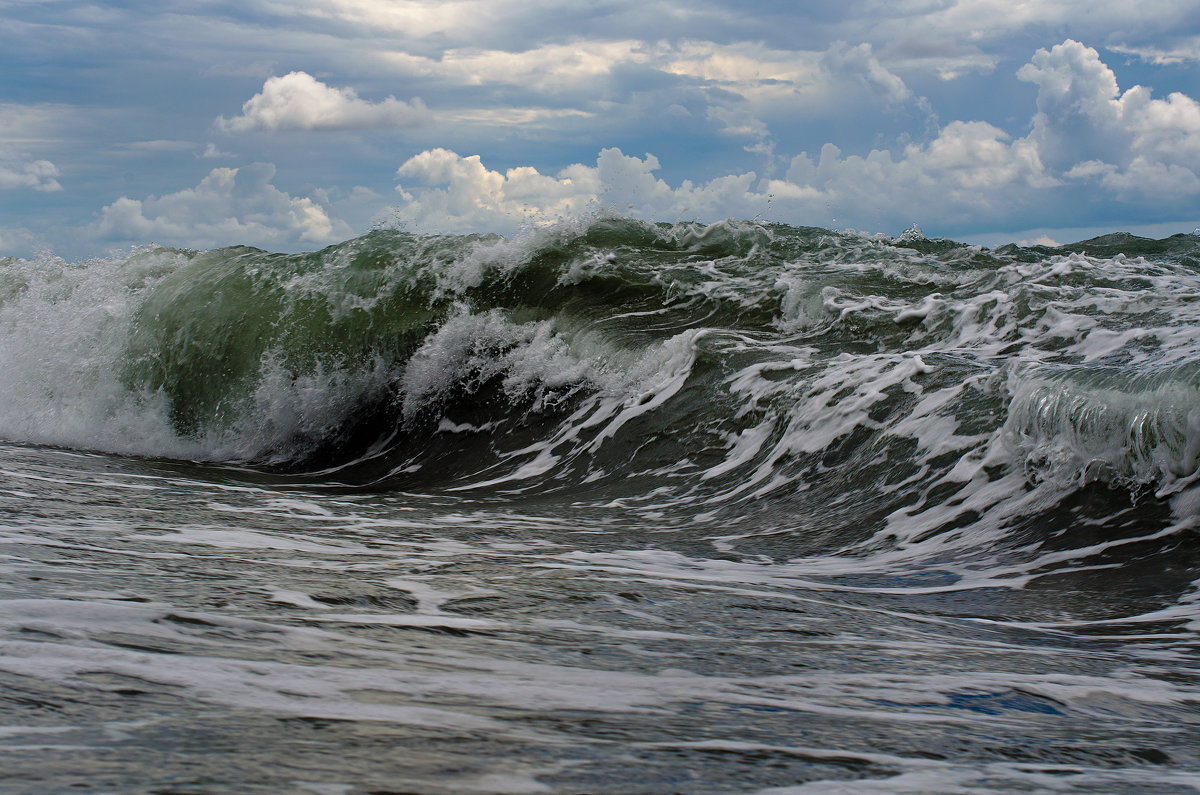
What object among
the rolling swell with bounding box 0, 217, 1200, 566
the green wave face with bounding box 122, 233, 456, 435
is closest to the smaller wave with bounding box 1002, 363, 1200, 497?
the rolling swell with bounding box 0, 217, 1200, 566

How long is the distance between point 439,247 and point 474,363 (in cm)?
221

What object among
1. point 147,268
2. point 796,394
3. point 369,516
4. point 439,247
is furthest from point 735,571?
point 147,268

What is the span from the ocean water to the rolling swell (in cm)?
4

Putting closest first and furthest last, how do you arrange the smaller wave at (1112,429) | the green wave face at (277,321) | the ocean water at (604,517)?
the ocean water at (604,517)
the smaller wave at (1112,429)
the green wave face at (277,321)

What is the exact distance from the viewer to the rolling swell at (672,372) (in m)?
5.34

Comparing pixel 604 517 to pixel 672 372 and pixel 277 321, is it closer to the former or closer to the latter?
pixel 672 372

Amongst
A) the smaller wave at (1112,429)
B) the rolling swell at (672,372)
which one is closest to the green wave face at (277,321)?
the rolling swell at (672,372)

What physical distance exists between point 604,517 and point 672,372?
93.7 inches

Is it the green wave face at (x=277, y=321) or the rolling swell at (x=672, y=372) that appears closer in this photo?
the rolling swell at (x=672, y=372)

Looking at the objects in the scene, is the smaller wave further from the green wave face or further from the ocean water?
the green wave face

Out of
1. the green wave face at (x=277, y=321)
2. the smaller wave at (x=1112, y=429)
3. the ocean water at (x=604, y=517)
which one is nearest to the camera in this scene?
the ocean water at (x=604, y=517)

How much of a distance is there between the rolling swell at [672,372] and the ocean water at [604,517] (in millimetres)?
38

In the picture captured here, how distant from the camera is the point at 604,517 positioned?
6.11 meters

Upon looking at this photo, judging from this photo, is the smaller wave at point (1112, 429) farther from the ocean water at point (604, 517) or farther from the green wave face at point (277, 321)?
the green wave face at point (277, 321)
